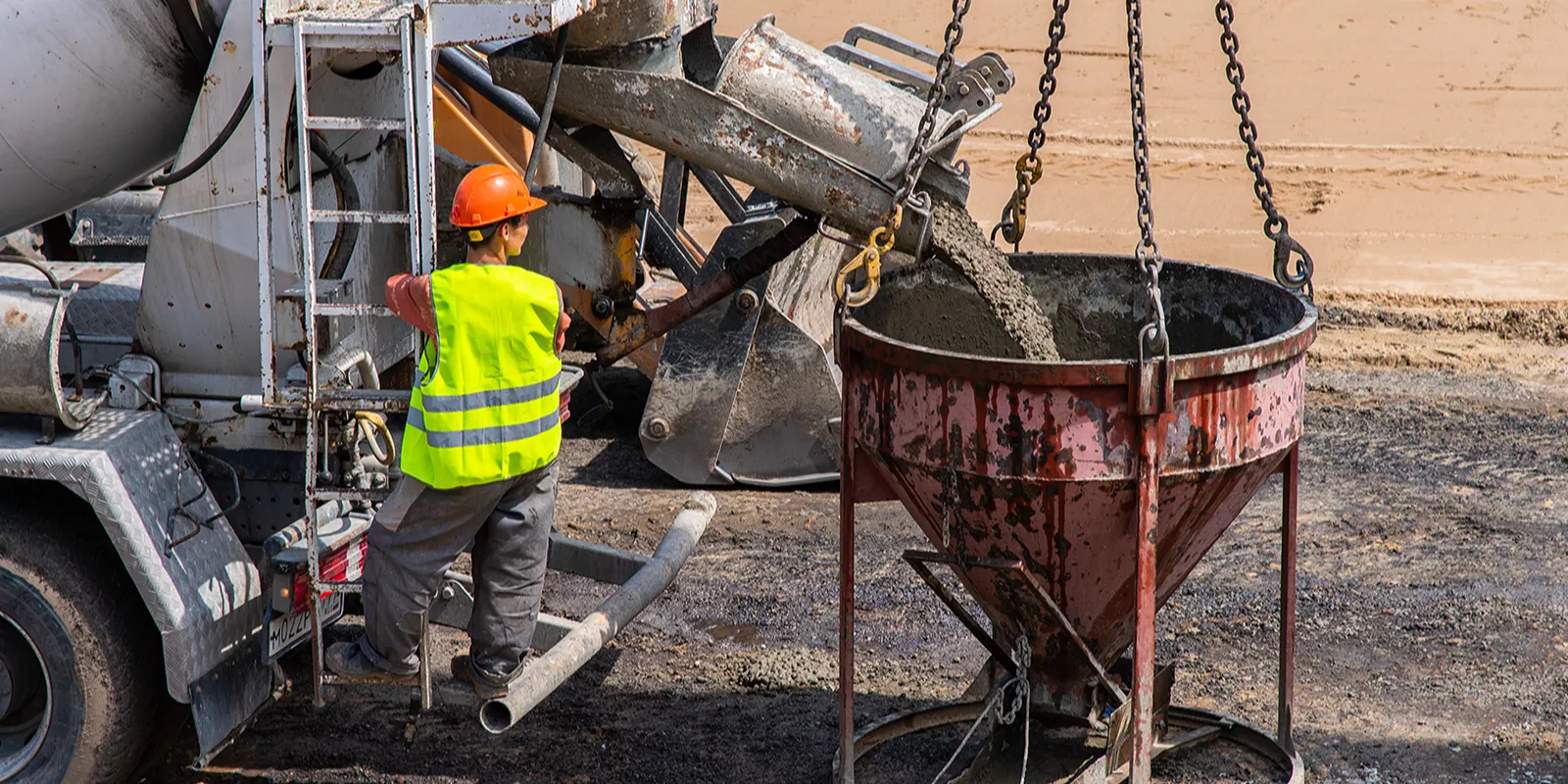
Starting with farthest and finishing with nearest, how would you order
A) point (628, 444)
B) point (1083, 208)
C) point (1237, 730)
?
point (1083, 208) < point (628, 444) < point (1237, 730)

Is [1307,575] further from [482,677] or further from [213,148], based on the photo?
[213,148]

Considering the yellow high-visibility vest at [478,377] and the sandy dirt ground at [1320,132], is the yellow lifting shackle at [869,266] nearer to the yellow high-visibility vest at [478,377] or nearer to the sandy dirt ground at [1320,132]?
the yellow high-visibility vest at [478,377]

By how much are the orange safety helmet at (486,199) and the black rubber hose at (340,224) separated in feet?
1.53

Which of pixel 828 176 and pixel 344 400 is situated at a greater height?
pixel 828 176

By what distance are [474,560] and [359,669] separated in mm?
446

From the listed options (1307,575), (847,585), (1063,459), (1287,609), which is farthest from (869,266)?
(1307,575)

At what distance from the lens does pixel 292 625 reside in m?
4.50

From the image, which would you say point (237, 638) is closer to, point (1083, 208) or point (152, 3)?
point (152, 3)

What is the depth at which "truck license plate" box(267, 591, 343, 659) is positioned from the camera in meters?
4.39

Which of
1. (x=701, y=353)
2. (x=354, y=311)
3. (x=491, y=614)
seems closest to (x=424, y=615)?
(x=491, y=614)

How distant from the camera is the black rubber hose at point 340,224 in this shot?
14.6 ft

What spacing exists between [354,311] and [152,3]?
102 cm

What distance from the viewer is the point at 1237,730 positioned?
4961mm

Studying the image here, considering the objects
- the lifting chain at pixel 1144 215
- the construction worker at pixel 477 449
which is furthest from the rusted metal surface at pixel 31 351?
the lifting chain at pixel 1144 215
